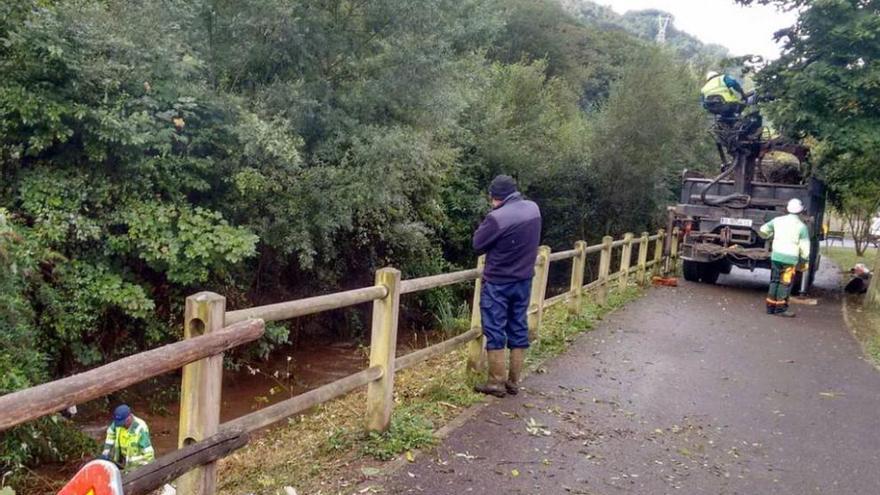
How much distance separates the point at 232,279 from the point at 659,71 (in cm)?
1529

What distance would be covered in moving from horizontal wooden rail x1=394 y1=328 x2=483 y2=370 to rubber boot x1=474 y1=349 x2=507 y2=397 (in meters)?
0.29

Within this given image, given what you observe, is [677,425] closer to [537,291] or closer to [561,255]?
[537,291]

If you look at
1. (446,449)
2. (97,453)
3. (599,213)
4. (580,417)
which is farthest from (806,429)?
(599,213)

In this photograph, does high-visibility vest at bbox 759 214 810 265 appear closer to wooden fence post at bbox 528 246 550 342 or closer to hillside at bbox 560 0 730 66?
wooden fence post at bbox 528 246 550 342

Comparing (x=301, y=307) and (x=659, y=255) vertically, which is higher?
(x=301, y=307)

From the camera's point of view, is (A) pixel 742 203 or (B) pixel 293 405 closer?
(B) pixel 293 405

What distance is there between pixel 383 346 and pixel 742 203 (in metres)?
11.2

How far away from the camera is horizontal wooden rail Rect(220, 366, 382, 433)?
3551 millimetres

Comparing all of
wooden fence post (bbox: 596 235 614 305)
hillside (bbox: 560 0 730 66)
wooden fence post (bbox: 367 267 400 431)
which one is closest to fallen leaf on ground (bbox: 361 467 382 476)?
wooden fence post (bbox: 367 267 400 431)

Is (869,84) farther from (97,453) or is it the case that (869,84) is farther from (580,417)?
(97,453)

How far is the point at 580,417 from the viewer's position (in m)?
5.84

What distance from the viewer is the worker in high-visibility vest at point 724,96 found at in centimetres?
1427

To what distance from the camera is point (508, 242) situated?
580 cm

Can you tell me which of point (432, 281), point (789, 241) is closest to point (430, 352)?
point (432, 281)
